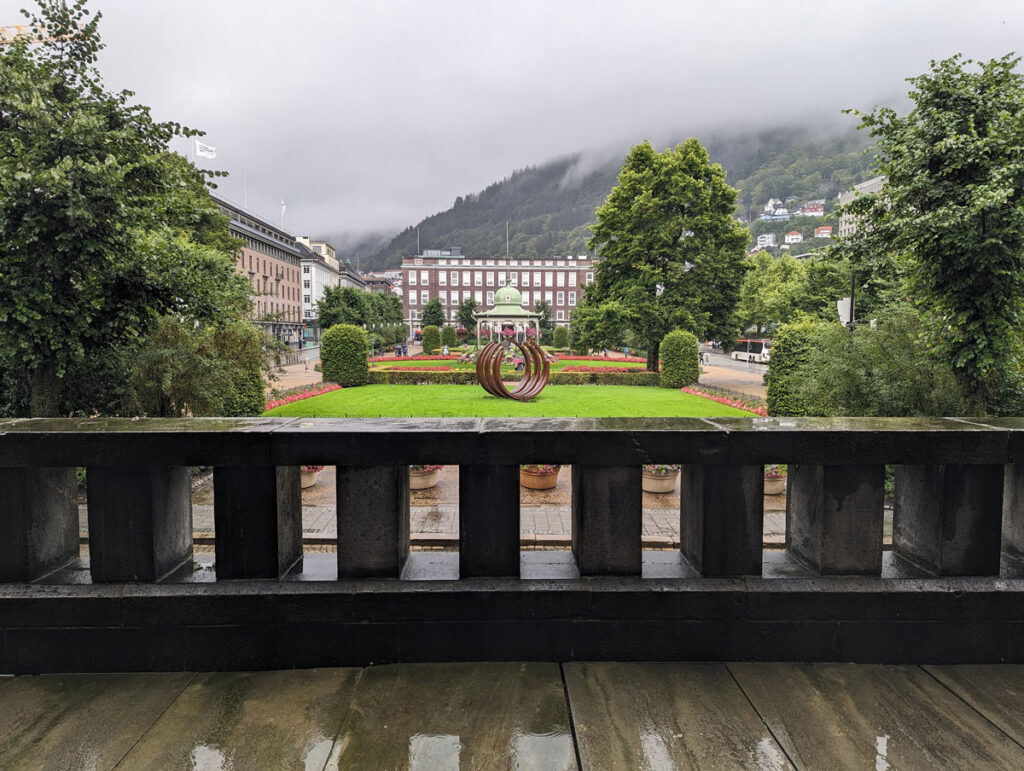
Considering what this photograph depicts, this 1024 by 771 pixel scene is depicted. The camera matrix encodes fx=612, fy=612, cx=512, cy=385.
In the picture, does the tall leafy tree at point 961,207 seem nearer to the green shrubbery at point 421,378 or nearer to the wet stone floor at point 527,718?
the wet stone floor at point 527,718

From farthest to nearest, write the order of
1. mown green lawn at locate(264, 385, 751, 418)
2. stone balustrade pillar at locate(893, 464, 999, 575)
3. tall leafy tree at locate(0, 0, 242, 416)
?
1. mown green lawn at locate(264, 385, 751, 418)
2. tall leafy tree at locate(0, 0, 242, 416)
3. stone balustrade pillar at locate(893, 464, 999, 575)

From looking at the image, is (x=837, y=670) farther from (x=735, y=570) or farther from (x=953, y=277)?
(x=953, y=277)

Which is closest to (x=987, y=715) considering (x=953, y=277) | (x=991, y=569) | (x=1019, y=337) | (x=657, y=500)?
(x=991, y=569)

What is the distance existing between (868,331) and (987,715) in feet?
32.7

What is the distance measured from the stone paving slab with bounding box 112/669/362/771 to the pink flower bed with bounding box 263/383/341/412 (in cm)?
1697

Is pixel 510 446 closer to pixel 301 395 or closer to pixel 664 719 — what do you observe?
pixel 664 719

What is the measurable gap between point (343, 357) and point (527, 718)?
2700cm

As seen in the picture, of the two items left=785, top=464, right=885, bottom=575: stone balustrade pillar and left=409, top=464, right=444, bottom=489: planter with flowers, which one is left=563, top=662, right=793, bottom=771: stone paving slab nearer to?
left=785, top=464, right=885, bottom=575: stone balustrade pillar

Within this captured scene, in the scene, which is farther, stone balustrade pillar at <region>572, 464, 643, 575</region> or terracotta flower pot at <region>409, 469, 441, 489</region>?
terracotta flower pot at <region>409, 469, 441, 489</region>

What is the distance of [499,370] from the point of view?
67.6 feet

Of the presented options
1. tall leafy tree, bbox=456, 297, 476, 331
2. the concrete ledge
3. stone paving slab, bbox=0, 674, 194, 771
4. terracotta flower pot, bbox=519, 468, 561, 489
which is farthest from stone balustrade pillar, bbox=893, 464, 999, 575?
tall leafy tree, bbox=456, 297, 476, 331

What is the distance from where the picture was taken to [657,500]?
956 cm

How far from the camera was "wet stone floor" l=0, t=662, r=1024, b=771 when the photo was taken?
2408 millimetres

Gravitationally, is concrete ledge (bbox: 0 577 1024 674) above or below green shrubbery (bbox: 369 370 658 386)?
above
